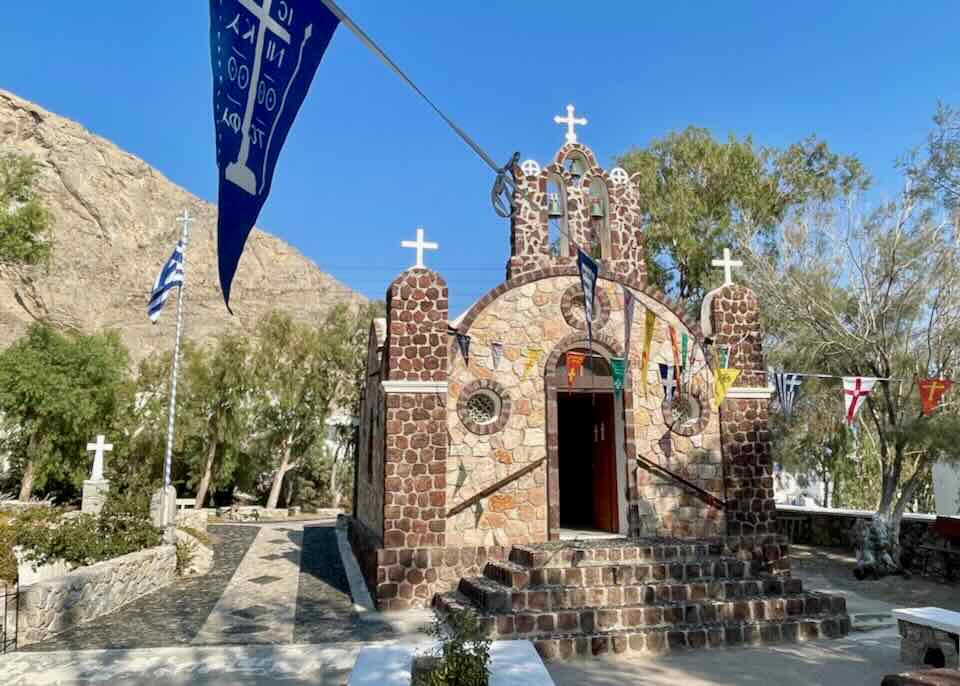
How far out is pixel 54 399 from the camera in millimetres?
24656

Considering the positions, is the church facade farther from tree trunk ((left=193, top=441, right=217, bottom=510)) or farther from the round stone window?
tree trunk ((left=193, top=441, right=217, bottom=510))

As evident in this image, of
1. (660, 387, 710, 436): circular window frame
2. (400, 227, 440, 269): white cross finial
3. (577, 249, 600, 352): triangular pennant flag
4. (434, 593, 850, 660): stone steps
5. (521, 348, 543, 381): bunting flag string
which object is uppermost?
(400, 227, 440, 269): white cross finial

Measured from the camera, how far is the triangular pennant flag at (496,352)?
1098cm

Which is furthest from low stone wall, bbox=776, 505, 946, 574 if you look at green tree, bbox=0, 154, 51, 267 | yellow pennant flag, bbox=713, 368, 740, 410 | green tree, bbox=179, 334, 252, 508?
green tree, bbox=179, 334, 252, 508

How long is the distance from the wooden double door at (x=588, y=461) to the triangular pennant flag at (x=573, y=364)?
548mm

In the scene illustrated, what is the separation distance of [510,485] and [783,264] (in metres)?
8.78

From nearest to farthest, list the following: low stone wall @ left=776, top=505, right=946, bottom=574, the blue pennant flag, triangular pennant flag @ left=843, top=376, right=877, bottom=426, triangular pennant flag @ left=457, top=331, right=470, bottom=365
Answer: the blue pennant flag, triangular pennant flag @ left=457, top=331, right=470, bottom=365, triangular pennant flag @ left=843, top=376, right=877, bottom=426, low stone wall @ left=776, top=505, right=946, bottom=574

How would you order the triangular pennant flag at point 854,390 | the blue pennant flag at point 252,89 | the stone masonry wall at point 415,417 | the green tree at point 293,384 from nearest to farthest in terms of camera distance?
the blue pennant flag at point 252,89, the stone masonry wall at point 415,417, the triangular pennant flag at point 854,390, the green tree at point 293,384


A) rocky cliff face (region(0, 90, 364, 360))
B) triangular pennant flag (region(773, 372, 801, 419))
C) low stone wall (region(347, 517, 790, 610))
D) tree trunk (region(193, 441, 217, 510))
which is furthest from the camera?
rocky cliff face (region(0, 90, 364, 360))

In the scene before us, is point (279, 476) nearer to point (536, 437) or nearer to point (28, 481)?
point (28, 481)

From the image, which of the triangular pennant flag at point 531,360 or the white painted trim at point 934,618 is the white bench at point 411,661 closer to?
the white painted trim at point 934,618

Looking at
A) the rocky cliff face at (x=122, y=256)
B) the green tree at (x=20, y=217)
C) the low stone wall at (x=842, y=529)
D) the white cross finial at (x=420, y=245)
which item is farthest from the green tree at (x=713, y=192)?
the rocky cliff face at (x=122, y=256)

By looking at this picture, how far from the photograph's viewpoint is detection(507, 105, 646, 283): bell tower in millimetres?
12258

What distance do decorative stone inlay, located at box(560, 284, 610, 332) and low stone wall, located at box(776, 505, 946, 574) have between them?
5867mm
